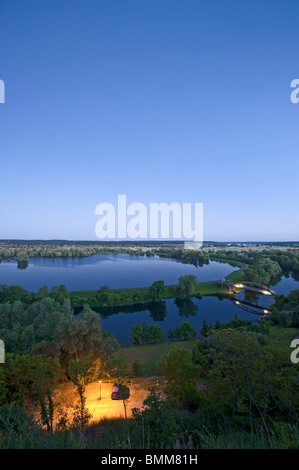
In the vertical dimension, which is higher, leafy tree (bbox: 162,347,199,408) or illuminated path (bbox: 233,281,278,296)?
leafy tree (bbox: 162,347,199,408)

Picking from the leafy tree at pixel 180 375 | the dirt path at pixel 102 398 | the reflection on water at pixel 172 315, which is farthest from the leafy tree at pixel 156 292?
the leafy tree at pixel 180 375

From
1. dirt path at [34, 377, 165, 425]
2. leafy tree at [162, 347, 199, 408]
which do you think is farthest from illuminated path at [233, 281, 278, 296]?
leafy tree at [162, 347, 199, 408]

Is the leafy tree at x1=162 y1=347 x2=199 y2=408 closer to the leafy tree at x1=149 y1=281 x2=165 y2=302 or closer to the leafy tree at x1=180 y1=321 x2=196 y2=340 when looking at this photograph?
the leafy tree at x1=180 y1=321 x2=196 y2=340

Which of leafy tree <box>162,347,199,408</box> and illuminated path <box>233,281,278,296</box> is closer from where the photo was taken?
leafy tree <box>162,347,199,408</box>

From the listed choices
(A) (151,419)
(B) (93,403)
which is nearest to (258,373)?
(A) (151,419)

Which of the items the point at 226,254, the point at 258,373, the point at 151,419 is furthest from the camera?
the point at 226,254

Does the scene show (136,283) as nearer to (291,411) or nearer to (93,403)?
(93,403)

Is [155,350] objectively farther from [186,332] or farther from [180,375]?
[180,375]

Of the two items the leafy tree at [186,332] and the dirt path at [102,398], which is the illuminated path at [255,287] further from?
the dirt path at [102,398]

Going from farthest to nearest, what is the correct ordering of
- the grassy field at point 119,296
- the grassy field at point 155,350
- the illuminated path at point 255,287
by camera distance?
the illuminated path at point 255,287 < the grassy field at point 119,296 < the grassy field at point 155,350

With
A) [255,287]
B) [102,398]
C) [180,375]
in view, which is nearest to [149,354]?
[102,398]

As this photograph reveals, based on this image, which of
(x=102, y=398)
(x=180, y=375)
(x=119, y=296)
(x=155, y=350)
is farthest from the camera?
(x=119, y=296)
